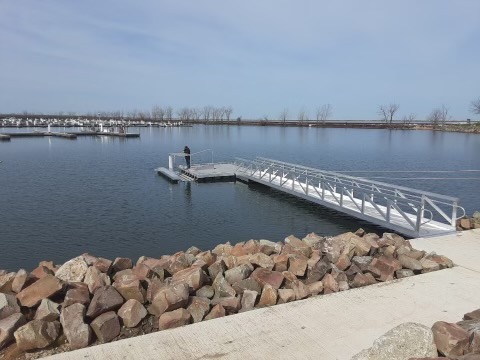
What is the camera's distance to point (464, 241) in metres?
9.07

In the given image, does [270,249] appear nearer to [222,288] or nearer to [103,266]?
[222,288]

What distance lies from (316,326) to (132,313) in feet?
7.94

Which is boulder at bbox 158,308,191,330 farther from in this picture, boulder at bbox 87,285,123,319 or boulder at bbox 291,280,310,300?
boulder at bbox 291,280,310,300

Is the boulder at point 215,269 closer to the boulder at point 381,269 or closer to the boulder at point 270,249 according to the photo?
the boulder at point 270,249

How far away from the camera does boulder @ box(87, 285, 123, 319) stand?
5.27 meters

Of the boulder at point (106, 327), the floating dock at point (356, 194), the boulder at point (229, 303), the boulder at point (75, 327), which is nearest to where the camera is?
the boulder at point (75, 327)

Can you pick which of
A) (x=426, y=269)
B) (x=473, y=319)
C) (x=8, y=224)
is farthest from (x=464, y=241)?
(x=8, y=224)

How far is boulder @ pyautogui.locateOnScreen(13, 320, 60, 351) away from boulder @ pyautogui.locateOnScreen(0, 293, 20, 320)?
22.7 inches

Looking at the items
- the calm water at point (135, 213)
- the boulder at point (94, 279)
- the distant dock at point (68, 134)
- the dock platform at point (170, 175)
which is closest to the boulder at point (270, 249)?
the boulder at point (94, 279)

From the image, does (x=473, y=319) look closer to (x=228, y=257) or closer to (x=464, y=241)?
(x=228, y=257)

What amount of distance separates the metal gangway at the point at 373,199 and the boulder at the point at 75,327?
860 centimetres

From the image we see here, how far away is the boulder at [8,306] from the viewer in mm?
5121

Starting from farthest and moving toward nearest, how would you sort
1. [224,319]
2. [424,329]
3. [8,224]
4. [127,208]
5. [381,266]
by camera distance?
[127,208], [8,224], [381,266], [224,319], [424,329]

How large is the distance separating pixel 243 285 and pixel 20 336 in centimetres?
305
